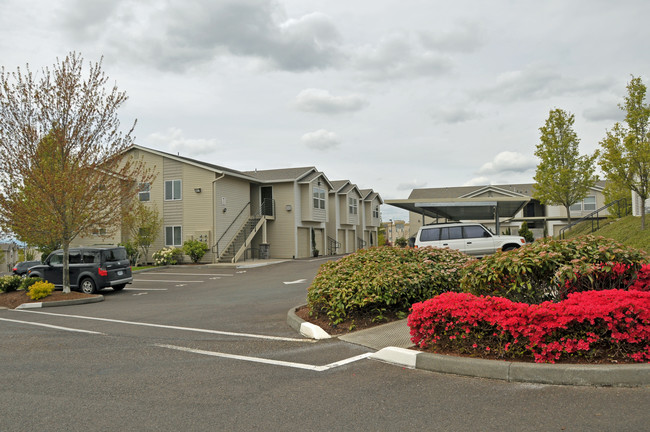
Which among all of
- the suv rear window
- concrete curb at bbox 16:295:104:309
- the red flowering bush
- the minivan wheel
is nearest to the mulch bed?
concrete curb at bbox 16:295:104:309

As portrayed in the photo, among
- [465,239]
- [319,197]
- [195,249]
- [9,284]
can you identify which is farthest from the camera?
[319,197]

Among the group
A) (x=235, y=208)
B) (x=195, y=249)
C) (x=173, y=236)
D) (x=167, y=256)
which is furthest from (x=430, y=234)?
(x=173, y=236)

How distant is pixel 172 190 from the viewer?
103ft

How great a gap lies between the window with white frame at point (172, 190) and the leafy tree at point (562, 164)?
72.1 ft

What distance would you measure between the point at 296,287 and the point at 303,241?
1975cm

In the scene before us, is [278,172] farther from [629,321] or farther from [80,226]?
[629,321]

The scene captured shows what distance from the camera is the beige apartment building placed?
3014 cm

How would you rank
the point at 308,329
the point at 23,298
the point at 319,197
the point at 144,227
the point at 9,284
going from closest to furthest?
the point at 308,329 → the point at 23,298 → the point at 9,284 → the point at 144,227 → the point at 319,197

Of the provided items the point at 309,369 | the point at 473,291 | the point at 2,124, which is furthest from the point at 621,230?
the point at 2,124

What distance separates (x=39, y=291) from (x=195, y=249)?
1329 cm

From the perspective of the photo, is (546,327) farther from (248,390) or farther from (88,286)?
(88,286)

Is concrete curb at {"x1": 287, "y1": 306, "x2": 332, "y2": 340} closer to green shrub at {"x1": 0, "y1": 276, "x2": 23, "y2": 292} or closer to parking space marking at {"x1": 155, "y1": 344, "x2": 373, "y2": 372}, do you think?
parking space marking at {"x1": 155, "y1": 344, "x2": 373, "y2": 372}

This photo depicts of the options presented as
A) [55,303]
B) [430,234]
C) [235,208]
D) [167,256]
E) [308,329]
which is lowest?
[55,303]

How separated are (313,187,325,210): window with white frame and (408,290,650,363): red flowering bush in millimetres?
30848
